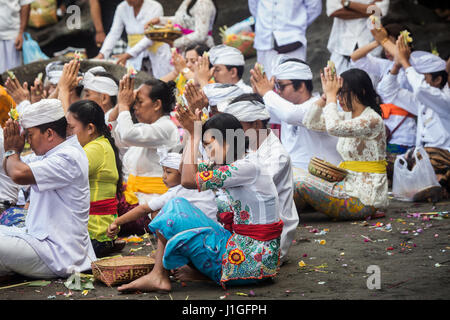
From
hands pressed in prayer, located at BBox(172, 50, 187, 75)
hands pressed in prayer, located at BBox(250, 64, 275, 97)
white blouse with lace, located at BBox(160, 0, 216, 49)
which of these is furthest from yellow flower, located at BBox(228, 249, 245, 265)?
white blouse with lace, located at BBox(160, 0, 216, 49)

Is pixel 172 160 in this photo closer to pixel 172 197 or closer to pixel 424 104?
pixel 172 197

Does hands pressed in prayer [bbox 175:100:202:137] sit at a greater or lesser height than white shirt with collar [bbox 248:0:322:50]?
greater

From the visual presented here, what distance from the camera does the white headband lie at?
6.21 meters

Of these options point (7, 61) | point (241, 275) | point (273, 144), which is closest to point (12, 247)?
point (241, 275)

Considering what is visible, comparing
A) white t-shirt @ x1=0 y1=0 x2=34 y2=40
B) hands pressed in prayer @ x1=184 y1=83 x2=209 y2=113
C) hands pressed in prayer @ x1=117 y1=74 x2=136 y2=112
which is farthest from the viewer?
white t-shirt @ x1=0 y1=0 x2=34 y2=40

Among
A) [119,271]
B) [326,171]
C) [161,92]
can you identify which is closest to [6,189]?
[161,92]

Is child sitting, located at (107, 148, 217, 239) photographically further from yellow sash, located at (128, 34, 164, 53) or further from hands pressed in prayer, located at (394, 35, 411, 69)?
yellow sash, located at (128, 34, 164, 53)

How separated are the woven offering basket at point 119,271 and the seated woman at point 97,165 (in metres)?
0.84

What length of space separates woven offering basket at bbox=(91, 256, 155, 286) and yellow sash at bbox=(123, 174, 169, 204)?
1.74 metres

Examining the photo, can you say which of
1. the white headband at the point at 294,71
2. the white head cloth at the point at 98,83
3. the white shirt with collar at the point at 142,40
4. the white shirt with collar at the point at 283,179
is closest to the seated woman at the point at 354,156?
the white headband at the point at 294,71

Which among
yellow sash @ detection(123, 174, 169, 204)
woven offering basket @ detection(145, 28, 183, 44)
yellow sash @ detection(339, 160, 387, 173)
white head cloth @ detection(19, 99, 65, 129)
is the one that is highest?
white head cloth @ detection(19, 99, 65, 129)

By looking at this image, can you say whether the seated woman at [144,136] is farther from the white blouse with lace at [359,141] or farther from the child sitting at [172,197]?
the white blouse with lace at [359,141]

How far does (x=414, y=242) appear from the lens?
4762 mm

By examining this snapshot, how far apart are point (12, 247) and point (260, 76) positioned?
10.2 ft
